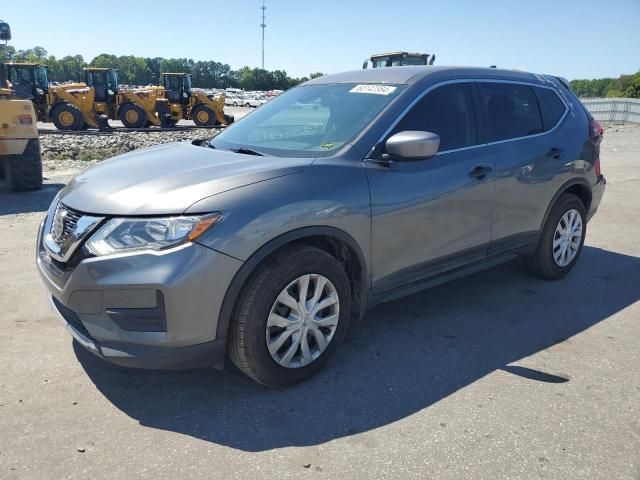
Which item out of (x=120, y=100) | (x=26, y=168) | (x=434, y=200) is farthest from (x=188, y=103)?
(x=434, y=200)

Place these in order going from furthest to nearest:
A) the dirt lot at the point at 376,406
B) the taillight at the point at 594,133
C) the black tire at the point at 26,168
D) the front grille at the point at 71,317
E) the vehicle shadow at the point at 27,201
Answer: the black tire at the point at 26,168 → the vehicle shadow at the point at 27,201 → the taillight at the point at 594,133 → the front grille at the point at 71,317 → the dirt lot at the point at 376,406

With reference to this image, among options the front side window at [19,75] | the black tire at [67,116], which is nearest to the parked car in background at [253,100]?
the front side window at [19,75]

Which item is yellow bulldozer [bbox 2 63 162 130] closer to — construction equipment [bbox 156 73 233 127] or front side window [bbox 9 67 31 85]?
front side window [bbox 9 67 31 85]

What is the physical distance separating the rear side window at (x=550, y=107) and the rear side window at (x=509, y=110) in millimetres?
72

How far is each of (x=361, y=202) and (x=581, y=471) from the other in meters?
1.71

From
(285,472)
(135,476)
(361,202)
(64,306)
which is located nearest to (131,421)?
(135,476)

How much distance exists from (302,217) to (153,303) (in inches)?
34.2

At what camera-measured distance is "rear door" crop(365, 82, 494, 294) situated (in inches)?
130

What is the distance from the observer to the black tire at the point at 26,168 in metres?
8.18

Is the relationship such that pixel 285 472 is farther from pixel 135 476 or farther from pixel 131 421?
pixel 131 421

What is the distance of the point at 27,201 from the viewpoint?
7.85 meters

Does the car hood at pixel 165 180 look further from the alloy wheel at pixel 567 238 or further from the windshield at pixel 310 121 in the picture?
the alloy wheel at pixel 567 238

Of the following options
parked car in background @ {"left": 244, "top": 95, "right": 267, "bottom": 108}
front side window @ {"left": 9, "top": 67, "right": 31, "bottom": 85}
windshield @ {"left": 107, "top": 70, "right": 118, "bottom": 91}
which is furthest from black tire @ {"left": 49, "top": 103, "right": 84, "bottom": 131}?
parked car in background @ {"left": 244, "top": 95, "right": 267, "bottom": 108}

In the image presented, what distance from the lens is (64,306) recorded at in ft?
9.47
